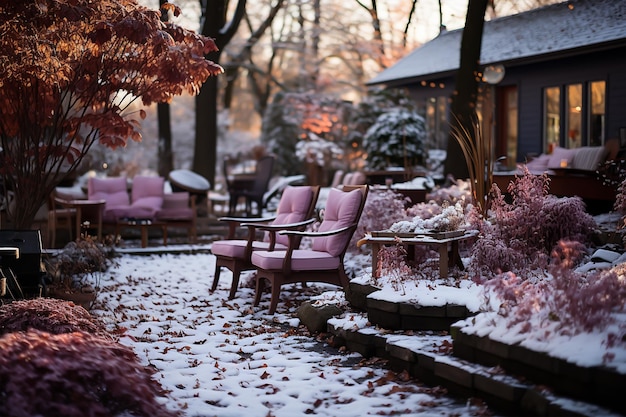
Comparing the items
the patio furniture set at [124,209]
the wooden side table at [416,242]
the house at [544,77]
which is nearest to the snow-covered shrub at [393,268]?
the wooden side table at [416,242]

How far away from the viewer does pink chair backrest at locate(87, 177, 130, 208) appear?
12284 millimetres

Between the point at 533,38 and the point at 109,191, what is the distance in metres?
8.55

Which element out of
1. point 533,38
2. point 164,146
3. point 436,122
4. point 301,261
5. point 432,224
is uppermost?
point 533,38

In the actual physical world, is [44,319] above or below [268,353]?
above

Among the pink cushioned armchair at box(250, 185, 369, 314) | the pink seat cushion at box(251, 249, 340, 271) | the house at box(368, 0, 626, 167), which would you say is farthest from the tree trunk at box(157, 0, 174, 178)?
the pink seat cushion at box(251, 249, 340, 271)

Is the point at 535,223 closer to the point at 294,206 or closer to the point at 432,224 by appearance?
the point at 432,224

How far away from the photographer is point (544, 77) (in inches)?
620

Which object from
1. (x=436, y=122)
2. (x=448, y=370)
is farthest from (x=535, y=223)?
(x=436, y=122)

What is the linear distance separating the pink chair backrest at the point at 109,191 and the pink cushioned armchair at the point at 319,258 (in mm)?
5316

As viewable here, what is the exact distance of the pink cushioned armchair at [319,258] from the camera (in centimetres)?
705

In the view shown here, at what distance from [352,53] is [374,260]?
2142 centimetres

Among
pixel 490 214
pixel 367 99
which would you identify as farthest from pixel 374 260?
pixel 367 99

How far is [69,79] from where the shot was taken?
24.8 ft

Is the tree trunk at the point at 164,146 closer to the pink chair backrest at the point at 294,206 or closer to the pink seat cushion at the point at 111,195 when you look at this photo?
the pink seat cushion at the point at 111,195
